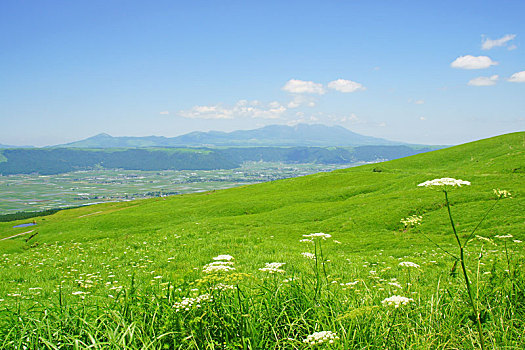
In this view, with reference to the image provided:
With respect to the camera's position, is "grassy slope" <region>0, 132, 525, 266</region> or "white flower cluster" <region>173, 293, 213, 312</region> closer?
"white flower cluster" <region>173, 293, 213, 312</region>

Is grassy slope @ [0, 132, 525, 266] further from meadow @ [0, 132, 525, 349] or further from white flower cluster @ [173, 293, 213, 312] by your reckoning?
white flower cluster @ [173, 293, 213, 312]

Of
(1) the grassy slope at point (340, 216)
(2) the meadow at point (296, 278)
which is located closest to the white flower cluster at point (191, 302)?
(2) the meadow at point (296, 278)

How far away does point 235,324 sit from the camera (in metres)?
5.36

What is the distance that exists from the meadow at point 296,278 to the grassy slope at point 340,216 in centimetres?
20

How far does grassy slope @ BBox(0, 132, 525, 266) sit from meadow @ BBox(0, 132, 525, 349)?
20cm

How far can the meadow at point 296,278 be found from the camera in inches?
200

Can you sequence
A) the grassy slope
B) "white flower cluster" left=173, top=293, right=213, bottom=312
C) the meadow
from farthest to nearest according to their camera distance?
the grassy slope < "white flower cluster" left=173, top=293, right=213, bottom=312 < the meadow

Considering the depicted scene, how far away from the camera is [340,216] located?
33906mm

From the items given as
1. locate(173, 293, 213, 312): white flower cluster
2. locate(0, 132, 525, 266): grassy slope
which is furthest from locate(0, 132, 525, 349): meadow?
locate(0, 132, 525, 266): grassy slope

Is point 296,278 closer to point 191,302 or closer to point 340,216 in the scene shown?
point 191,302

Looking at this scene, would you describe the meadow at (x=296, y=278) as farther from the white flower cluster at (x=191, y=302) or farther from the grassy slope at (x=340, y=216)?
the grassy slope at (x=340, y=216)

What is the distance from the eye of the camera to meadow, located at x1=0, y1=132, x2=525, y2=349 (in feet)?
16.6

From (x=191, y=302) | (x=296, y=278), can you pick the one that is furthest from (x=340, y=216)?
(x=191, y=302)

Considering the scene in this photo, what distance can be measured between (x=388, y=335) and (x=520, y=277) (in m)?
3.82
